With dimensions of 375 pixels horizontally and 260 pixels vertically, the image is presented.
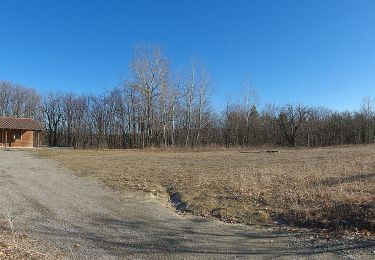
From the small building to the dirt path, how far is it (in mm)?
46367

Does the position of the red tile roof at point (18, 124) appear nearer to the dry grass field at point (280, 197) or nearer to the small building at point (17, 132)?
the small building at point (17, 132)

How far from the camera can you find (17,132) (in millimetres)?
55688

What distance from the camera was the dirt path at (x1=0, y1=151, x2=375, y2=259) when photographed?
641 cm

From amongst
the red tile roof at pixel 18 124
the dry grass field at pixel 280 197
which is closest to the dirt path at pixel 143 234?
the dry grass field at pixel 280 197

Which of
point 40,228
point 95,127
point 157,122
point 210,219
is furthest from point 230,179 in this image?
point 95,127

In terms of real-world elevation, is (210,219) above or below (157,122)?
below

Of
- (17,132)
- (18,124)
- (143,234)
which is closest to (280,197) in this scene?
(143,234)

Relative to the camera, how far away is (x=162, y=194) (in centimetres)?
1305

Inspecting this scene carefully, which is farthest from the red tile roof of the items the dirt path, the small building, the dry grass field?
the dirt path

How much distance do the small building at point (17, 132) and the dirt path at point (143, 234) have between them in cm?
4637

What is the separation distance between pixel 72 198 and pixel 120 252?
19.4 ft

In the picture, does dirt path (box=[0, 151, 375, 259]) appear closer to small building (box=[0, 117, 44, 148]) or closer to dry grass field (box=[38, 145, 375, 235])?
dry grass field (box=[38, 145, 375, 235])

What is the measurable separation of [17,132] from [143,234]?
53.8m

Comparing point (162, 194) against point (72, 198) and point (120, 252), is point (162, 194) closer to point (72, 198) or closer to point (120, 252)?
point (72, 198)
